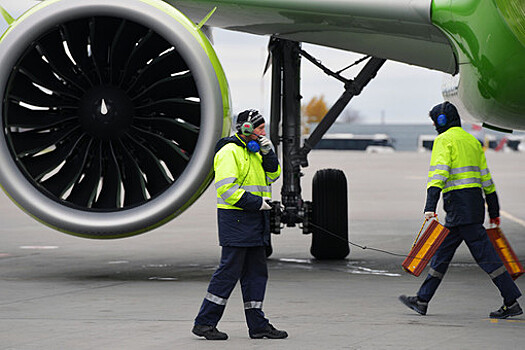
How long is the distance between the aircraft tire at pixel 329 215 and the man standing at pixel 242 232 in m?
4.19

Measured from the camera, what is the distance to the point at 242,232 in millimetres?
6980

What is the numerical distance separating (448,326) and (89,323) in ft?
7.98

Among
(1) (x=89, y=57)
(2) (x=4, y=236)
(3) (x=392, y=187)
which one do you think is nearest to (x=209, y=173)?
(1) (x=89, y=57)

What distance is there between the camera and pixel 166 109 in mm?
9492

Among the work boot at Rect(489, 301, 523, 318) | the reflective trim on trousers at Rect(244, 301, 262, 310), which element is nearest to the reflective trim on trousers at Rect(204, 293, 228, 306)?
the reflective trim on trousers at Rect(244, 301, 262, 310)

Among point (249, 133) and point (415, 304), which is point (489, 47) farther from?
point (249, 133)

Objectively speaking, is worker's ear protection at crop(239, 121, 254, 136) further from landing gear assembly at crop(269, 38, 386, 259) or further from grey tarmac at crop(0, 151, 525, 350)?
landing gear assembly at crop(269, 38, 386, 259)

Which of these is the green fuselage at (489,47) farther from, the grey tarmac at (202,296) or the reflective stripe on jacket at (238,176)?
the reflective stripe on jacket at (238,176)

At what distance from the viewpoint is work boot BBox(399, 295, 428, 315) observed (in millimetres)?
7852

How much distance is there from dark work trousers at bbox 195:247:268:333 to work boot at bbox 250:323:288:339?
0.03 m

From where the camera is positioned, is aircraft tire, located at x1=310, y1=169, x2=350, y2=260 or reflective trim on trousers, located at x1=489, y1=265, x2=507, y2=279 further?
aircraft tire, located at x1=310, y1=169, x2=350, y2=260

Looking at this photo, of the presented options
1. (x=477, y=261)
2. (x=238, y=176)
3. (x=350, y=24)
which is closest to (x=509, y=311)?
(x=477, y=261)

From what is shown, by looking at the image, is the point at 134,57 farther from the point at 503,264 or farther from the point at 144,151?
the point at 503,264

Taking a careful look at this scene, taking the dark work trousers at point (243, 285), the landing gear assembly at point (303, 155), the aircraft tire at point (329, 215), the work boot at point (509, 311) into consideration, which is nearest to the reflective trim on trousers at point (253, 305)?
the dark work trousers at point (243, 285)
